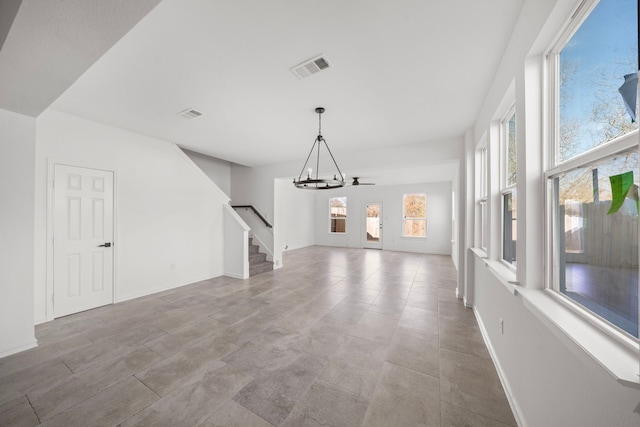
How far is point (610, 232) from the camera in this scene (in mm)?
1009

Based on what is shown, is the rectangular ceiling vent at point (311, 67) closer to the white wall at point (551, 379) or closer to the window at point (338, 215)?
the white wall at point (551, 379)

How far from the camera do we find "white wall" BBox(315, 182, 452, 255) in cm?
847

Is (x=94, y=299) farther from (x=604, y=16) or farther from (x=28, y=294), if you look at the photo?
(x=604, y=16)

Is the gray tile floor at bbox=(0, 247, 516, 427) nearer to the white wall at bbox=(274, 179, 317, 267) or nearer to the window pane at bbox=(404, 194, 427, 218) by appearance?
the white wall at bbox=(274, 179, 317, 267)

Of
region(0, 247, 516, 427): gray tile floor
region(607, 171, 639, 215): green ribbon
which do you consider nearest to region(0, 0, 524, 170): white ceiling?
region(607, 171, 639, 215): green ribbon

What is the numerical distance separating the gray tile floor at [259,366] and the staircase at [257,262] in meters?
1.69

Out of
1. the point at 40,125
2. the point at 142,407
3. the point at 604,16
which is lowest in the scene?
the point at 142,407

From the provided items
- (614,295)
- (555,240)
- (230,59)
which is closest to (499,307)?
(555,240)

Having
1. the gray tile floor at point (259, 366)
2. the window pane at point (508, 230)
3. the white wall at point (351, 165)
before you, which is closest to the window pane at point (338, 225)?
the white wall at point (351, 165)

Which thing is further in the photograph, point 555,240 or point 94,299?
point 94,299

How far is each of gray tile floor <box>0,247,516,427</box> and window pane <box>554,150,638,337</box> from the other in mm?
1165

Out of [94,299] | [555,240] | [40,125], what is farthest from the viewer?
[94,299]

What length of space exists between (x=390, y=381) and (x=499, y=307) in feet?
4.00

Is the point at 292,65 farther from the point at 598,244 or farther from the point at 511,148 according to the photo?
the point at 598,244
